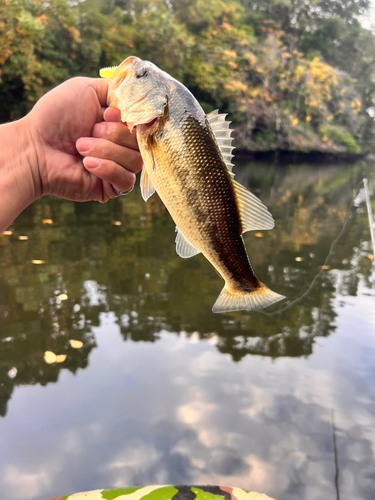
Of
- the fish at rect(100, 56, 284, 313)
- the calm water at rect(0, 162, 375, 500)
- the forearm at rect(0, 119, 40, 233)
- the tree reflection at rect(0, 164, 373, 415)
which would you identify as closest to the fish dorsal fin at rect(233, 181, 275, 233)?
the fish at rect(100, 56, 284, 313)

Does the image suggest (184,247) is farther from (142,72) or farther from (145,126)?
(142,72)

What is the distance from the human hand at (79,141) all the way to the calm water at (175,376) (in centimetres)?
193

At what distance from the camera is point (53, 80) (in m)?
18.2

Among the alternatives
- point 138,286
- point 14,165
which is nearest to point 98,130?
point 14,165

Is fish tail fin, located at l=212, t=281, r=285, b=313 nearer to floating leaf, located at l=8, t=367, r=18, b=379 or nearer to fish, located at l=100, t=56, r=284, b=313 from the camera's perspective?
fish, located at l=100, t=56, r=284, b=313

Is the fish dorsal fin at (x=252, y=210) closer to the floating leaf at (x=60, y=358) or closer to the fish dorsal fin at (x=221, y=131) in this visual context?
the fish dorsal fin at (x=221, y=131)

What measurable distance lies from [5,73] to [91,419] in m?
17.9

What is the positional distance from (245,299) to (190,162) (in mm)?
647

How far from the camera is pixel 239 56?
87.1ft

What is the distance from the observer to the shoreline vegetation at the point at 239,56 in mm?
17797

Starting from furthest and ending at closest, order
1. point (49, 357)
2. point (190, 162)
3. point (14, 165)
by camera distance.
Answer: point (49, 357)
point (14, 165)
point (190, 162)

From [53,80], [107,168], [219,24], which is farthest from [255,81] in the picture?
[107,168]

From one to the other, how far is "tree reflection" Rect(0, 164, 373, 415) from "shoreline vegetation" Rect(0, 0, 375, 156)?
11.4 metres

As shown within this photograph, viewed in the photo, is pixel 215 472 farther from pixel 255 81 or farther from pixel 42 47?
pixel 255 81
